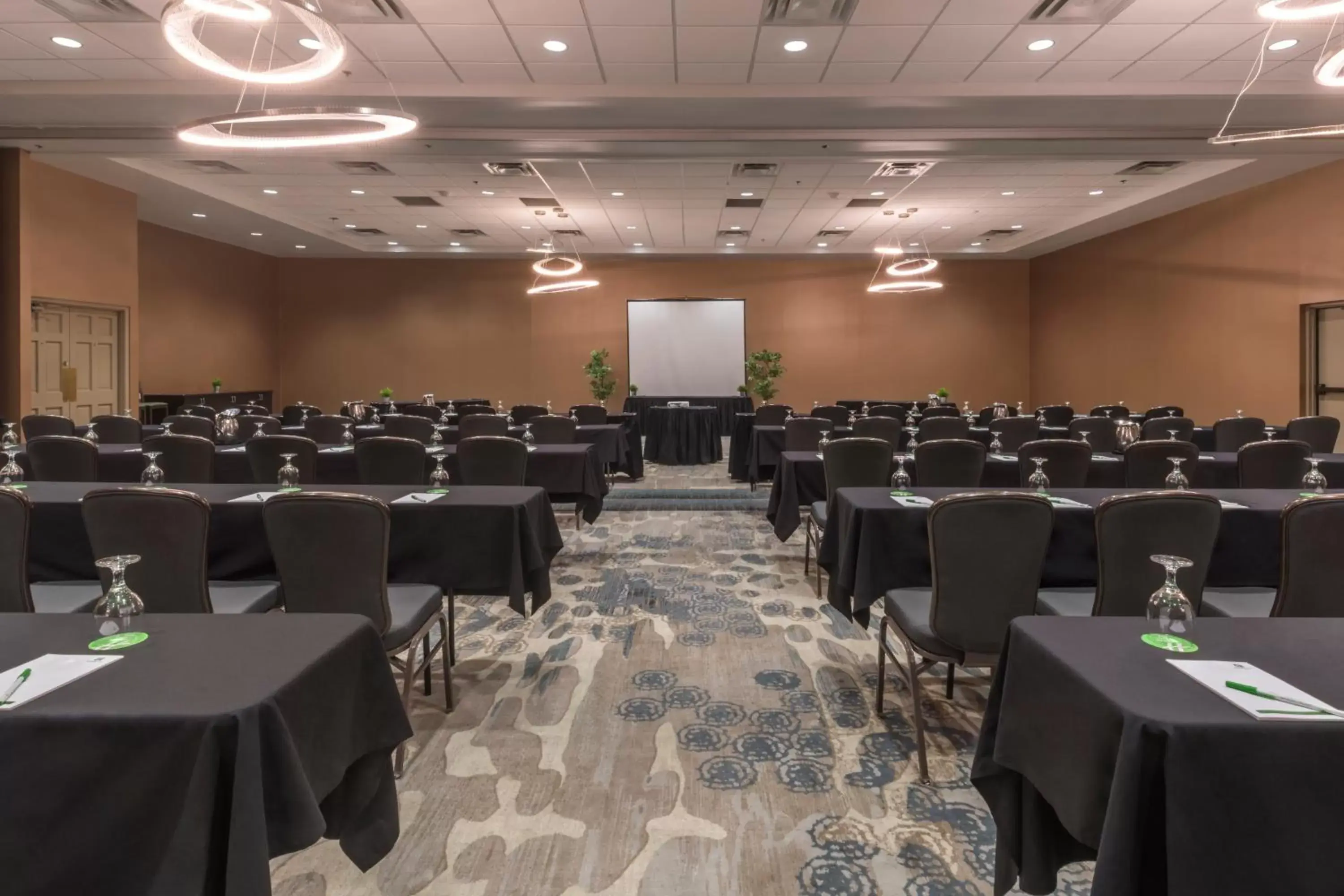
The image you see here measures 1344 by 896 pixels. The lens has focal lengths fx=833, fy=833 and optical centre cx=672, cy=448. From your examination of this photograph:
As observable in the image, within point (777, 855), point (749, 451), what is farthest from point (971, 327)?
point (777, 855)

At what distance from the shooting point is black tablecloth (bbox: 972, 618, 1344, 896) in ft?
4.87

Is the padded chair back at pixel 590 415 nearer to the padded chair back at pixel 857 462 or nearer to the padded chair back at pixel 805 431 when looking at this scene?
the padded chair back at pixel 805 431

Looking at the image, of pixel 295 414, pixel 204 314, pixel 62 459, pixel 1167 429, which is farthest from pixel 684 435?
pixel 204 314

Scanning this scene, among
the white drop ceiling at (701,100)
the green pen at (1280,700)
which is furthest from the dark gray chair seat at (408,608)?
the white drop ceiling at (701,100)

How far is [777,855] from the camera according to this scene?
256cm

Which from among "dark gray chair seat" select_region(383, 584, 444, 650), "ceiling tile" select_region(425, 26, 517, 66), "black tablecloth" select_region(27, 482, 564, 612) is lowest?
"dark gray chair seat" select_region(383, 584, 444, 650)

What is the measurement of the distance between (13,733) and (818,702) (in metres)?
2.97

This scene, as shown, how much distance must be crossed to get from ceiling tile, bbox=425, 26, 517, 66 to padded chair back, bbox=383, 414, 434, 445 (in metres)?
3.27

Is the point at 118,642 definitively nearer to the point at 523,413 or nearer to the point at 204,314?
the point at 523,413

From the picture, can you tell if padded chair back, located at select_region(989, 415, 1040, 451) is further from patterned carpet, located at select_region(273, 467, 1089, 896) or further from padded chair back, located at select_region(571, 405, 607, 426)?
padded chair back, located at select_region(571, 405, 607, 426)

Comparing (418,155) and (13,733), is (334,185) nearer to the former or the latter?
(418,155)

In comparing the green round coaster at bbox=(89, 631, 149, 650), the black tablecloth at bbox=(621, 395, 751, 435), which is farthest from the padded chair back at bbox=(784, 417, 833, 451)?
the black tablecloth at bbox=(621, 395, 751, 435)

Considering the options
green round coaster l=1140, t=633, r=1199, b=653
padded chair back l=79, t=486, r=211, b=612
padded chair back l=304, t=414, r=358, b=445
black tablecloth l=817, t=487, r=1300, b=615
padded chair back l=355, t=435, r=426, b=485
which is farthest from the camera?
padded chair back l=304, t=414, r=358, b=445

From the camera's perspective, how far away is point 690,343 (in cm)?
1820
